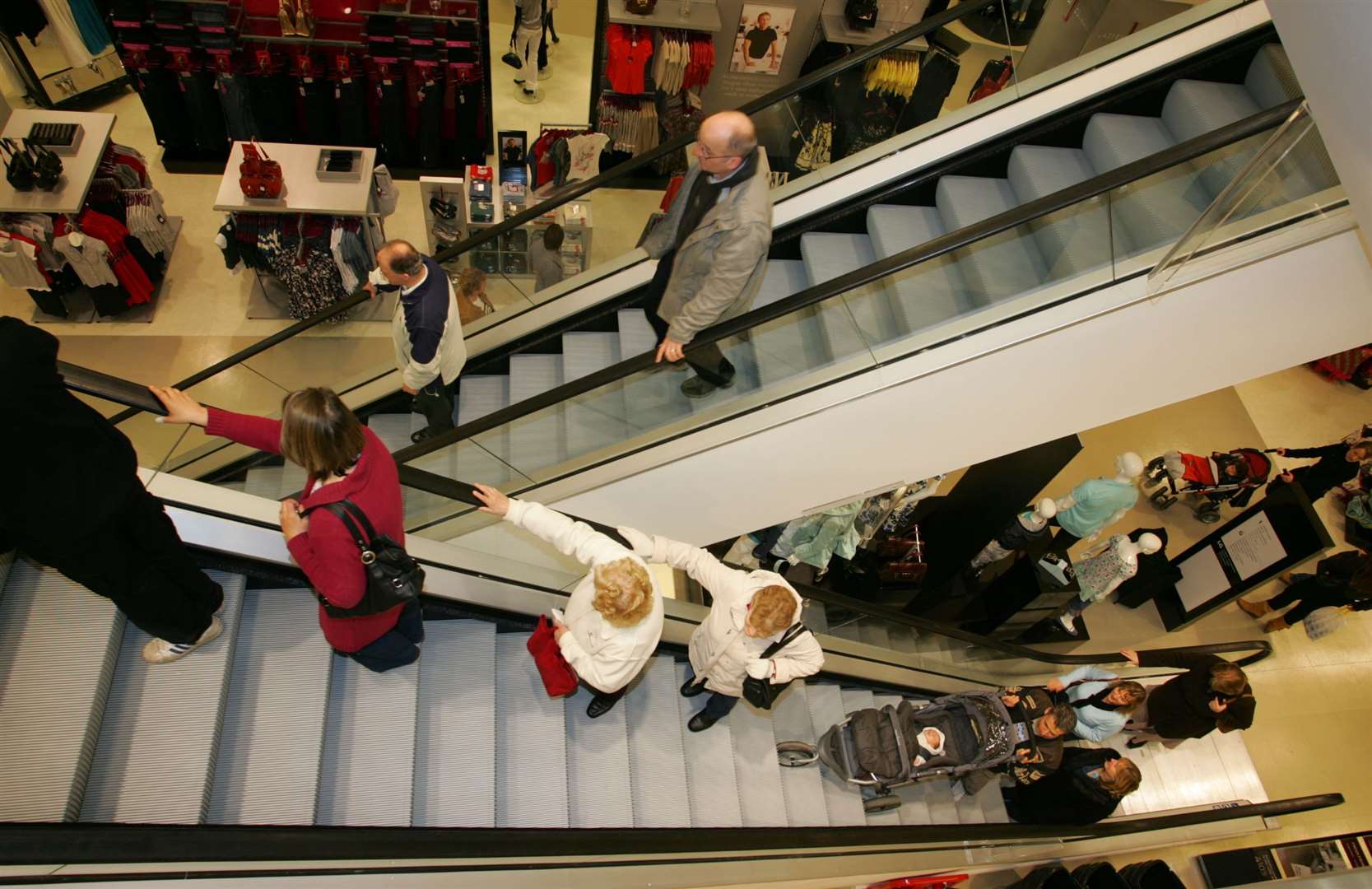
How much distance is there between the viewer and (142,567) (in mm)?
2846

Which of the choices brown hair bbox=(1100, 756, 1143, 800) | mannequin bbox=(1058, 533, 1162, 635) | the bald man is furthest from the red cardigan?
mannequin bbox=(1058, 533, 1162, 635)

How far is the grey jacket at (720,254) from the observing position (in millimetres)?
3814

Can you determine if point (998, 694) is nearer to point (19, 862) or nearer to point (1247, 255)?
point (1247, 255)

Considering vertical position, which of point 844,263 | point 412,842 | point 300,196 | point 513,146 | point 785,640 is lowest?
point 412,842

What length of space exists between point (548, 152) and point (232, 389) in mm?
4050

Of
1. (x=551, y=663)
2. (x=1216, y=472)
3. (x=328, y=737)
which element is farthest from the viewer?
(x=1216, y=472)

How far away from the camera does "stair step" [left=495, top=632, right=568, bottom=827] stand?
3801mm

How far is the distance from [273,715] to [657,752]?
1.82 m

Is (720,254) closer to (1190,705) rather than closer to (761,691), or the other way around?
(761,691)

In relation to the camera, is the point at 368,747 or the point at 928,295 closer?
the point at 368,747

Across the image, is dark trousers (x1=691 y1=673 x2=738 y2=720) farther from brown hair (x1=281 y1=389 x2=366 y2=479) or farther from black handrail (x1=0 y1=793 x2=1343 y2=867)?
brown hair (x1=281 y1=389 x2=366 y2=479)

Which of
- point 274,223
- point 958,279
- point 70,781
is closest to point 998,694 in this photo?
point 958,279

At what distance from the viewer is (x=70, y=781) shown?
2.75 meters

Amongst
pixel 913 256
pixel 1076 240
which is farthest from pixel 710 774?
pixel 1076 240
